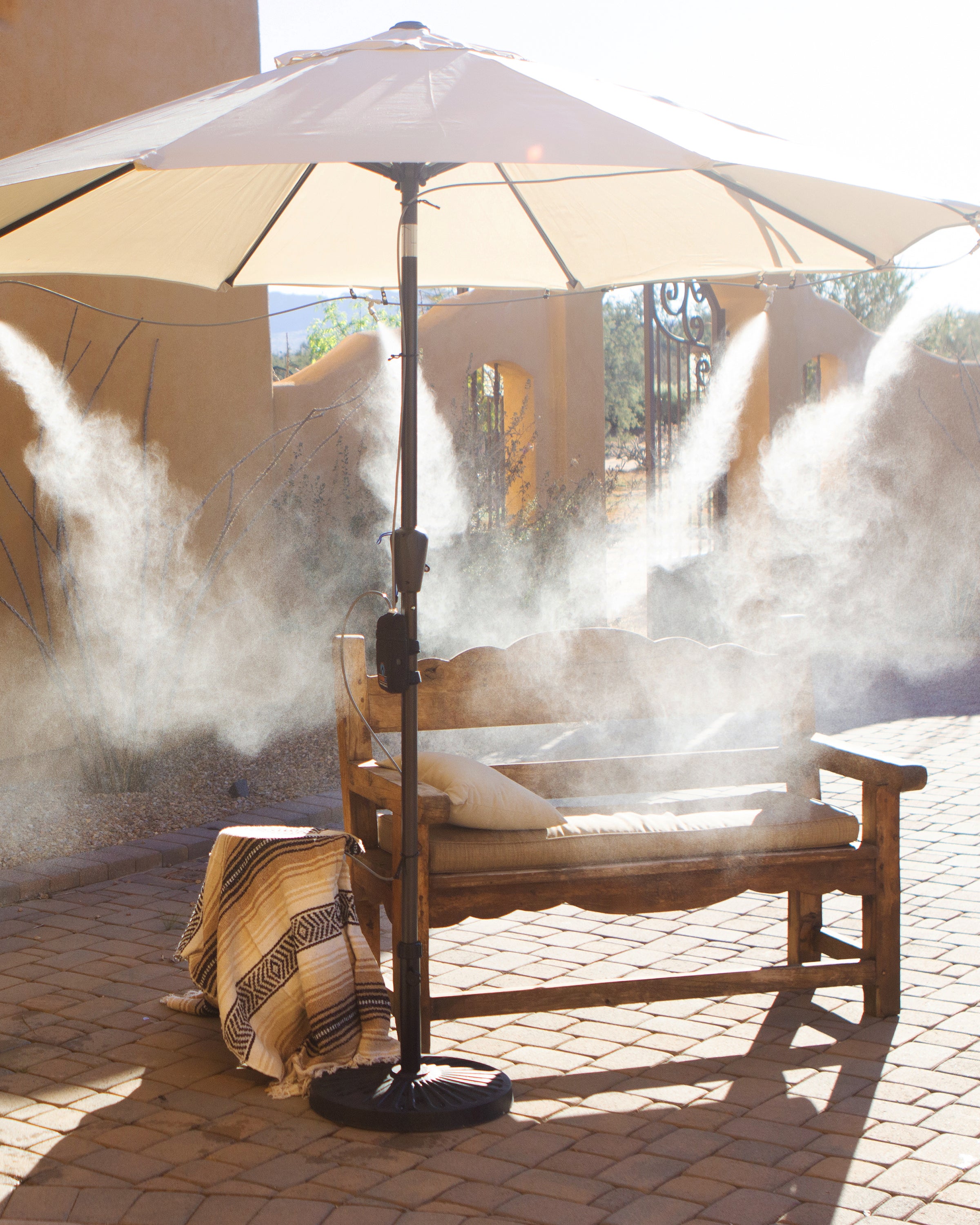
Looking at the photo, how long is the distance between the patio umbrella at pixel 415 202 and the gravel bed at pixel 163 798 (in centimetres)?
224

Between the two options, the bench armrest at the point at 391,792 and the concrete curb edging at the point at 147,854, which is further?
the concrete curb edging at the point at 147,854

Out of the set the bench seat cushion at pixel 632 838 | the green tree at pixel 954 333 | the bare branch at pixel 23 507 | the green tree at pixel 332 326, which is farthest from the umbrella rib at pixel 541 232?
the green tree at pixel 954 333

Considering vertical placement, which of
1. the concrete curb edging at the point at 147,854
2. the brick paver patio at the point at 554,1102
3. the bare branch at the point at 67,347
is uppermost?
the bare branch at the point at 67,347

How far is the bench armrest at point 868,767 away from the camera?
3.29 m

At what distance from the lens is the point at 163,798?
5.66 meters

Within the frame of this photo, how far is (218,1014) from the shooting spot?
3.36 meters

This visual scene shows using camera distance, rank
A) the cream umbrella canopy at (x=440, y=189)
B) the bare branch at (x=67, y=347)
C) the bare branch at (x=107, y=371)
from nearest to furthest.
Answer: the cream umbrella canopy at (x=440, y=189) → the bare branch at (x=67, y=347) → the bare branch at (x=107, y=371)

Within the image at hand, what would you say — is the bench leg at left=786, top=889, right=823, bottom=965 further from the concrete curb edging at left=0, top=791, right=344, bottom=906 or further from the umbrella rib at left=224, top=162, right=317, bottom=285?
the umbrella rib at left=224, top=162, right=317, bottom=285

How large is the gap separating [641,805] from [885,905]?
0.69 metres

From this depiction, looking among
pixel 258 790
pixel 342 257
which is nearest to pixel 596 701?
pixel 342 257

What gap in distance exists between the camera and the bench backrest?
3.63 meters

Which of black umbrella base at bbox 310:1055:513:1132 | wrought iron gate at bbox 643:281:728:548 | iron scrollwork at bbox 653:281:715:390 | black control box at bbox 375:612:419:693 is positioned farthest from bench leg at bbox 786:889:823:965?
iron scrollwork at bbox 653:281:715:390

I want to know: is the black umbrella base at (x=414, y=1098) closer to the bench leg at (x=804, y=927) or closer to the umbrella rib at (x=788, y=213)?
the bench leg at (x=804, y=927)

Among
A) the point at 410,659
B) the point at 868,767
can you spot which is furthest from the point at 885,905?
the point at 410,659
